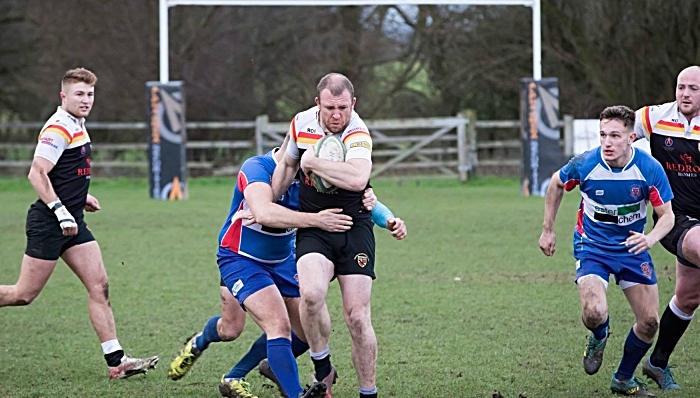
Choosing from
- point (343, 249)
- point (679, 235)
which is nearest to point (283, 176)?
point (343, 249)

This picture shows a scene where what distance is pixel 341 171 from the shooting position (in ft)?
16.8

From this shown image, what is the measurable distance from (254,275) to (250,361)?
2.30 feet

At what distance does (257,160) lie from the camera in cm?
564

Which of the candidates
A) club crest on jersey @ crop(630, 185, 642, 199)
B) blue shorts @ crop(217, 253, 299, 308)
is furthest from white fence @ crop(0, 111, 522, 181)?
blue shorts @ crop(217, 253, 299, 308)

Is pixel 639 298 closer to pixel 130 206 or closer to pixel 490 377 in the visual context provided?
pixel 490 377

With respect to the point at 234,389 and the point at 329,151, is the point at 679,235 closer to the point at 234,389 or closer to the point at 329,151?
the point at 329,151

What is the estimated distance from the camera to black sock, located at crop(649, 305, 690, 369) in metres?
6.09

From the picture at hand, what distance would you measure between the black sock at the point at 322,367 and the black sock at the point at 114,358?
5.35ft

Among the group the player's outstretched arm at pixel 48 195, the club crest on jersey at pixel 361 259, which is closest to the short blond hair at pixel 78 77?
the player's outstretched arm at pixel 48 195

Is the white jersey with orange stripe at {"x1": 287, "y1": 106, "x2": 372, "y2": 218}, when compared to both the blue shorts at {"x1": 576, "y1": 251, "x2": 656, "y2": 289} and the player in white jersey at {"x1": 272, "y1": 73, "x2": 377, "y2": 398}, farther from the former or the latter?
the blue shorts at {"x1": 576, "y1": 251, "x2": 656, "y2": 289}

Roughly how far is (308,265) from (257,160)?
803mm

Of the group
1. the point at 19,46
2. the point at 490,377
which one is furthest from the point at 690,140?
the point at 19,46

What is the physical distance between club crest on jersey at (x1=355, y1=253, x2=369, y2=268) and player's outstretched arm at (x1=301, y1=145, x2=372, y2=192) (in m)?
0.35

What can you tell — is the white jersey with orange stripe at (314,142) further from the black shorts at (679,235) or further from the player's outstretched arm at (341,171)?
the black shorts at (679,235)
